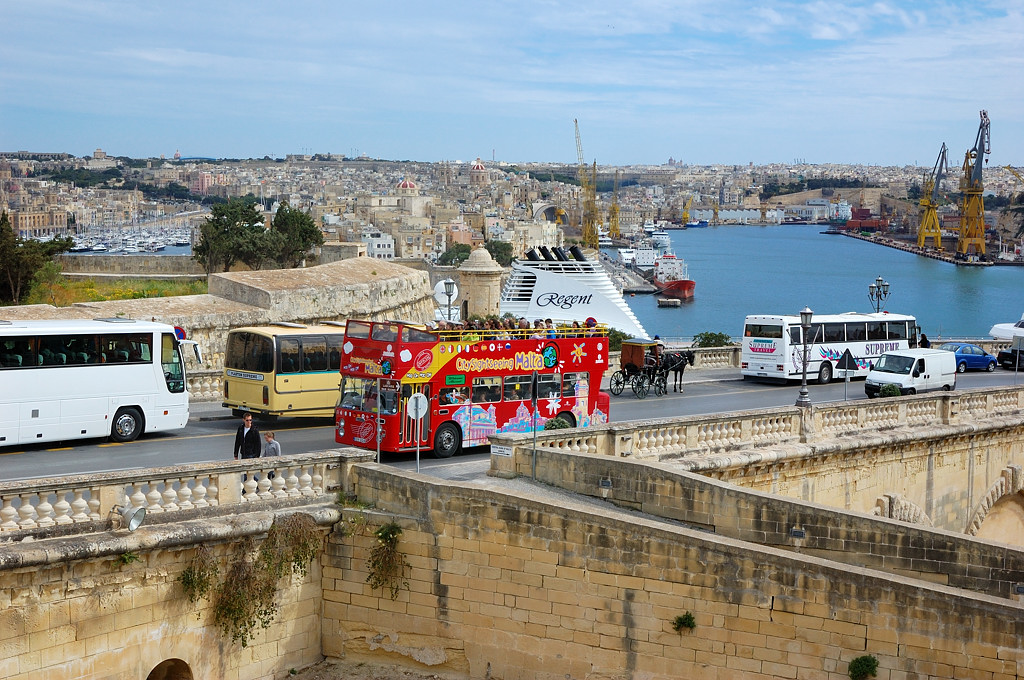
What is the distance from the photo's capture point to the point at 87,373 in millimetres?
16641

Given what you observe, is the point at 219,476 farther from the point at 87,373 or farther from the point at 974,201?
the point at 974,201

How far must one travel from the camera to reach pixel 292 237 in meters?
54.2

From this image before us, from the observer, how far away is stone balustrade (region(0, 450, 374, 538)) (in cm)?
1007

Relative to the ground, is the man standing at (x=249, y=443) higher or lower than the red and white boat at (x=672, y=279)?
higher

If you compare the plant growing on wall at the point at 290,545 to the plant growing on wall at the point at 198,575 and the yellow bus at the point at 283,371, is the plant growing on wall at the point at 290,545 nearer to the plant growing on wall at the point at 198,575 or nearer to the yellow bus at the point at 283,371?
the plant growing on wall at the point at 198,575

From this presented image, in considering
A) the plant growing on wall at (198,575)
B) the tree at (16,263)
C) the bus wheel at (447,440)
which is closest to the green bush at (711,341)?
the tree at (16,263)

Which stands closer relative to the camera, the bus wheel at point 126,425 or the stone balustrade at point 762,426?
the stone balustrade at point 762,426

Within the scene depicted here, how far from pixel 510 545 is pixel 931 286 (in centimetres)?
15496

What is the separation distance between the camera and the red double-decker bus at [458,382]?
15.8m

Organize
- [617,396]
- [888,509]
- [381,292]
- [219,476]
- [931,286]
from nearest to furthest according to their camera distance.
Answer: [219,476] → [888,509] → [617,396] → [381,292] → [931,286]

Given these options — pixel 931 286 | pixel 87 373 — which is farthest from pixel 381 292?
pixel 931 286

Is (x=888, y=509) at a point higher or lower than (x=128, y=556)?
lower

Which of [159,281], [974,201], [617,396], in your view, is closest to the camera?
[617,396]

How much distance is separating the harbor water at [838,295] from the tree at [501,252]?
2821 cm
